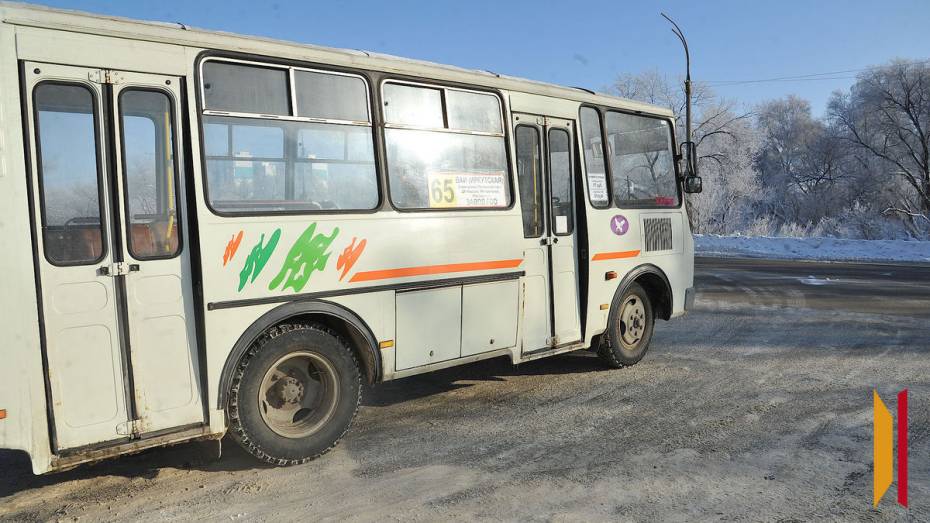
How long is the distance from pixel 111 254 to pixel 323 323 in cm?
146

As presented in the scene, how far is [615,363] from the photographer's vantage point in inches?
283

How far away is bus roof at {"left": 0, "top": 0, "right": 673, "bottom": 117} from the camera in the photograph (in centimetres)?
370

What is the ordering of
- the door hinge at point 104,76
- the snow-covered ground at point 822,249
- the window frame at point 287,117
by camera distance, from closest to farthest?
1. the door hinge at point 104,76
2. the window frame at point 287,117
3. the snow-covered ground at point 822,249

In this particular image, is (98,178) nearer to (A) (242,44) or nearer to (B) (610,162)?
(A) (242,44)

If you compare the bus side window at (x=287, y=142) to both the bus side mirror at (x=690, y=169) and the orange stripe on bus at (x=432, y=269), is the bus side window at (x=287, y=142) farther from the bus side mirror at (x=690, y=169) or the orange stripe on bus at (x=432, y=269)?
the bus side mirror at (x=690, y=169)

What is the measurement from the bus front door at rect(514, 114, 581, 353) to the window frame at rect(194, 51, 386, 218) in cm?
158

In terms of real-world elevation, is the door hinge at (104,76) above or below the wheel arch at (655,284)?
above

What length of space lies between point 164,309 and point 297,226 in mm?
973

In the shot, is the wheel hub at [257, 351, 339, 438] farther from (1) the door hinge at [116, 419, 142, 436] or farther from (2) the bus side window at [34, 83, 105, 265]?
(2) the bus side window at [34, 83, 105, 265]

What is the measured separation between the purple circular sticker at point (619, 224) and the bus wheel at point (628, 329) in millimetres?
638

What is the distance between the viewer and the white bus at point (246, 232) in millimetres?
3742

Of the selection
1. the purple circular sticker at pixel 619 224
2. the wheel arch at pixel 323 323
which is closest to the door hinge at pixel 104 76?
the wheel arch at pixel 323 323

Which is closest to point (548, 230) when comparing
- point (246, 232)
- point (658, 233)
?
point (658, 233)

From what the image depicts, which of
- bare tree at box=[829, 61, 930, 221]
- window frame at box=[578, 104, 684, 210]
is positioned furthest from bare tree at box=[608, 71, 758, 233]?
window frame at box=[578, 104, 684, 210]
